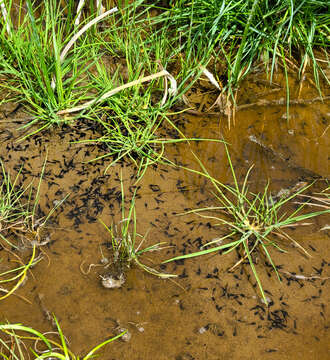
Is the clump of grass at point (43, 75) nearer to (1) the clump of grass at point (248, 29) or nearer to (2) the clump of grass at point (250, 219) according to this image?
(1) the clump of grass at point (248, 29)

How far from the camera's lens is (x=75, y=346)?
1717mm

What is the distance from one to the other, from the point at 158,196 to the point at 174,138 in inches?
15.8

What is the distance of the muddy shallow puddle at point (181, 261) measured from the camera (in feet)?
5.78

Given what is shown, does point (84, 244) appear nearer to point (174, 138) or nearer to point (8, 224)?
point (8, 224)

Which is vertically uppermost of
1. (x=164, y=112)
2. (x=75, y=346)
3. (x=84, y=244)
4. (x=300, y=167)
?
(x=164, y=112)

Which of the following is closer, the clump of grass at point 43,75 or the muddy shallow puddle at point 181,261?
the muddy shallow puddle at point 181,261

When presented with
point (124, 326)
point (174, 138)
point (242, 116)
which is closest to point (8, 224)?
point (124, 326)

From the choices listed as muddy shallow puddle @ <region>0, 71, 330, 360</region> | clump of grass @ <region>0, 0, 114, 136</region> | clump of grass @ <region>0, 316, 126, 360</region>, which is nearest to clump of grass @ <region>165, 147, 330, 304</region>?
muddy shallow puddle @ <region>0, 71, 330, 360</region>

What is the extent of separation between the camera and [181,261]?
6.41 ft

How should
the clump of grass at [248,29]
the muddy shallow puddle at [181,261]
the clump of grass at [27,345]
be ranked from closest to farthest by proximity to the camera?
the clump of grass at [27,345], the muddy shallow puddle at [181,261], the clump of grass at [248,29]

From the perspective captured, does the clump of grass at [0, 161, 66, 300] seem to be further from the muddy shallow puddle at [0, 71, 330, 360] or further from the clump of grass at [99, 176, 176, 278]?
the clump of grass at [99, 176, 176, 278]

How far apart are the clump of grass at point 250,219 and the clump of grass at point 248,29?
65cm

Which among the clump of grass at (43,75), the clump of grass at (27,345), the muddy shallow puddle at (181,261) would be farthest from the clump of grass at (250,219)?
the clump of grass at (43,75)

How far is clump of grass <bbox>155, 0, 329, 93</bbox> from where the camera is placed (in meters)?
2.39
